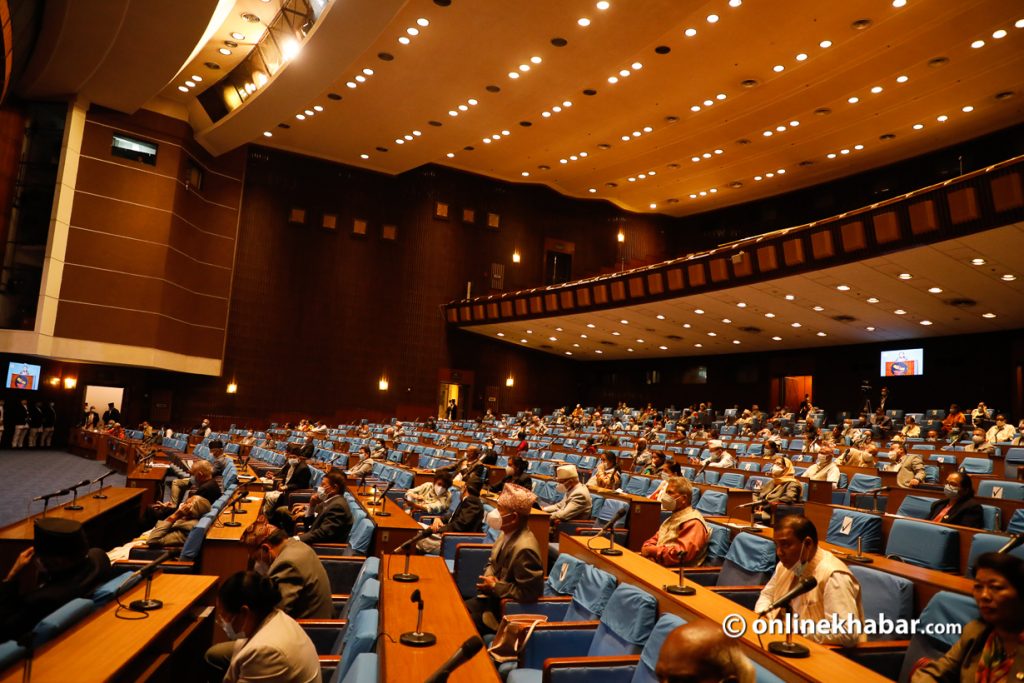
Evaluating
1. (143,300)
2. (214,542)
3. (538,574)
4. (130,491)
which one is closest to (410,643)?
(538,574)

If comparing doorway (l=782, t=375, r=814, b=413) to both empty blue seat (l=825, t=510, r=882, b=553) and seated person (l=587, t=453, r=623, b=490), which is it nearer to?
seated person (l=587, t=453, r=623, b=490)

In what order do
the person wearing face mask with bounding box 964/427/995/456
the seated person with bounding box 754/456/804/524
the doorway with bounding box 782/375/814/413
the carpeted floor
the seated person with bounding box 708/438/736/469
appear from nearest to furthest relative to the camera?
the seated person with bounding box 754/456/804/524 < the carpeted floor < the person wearing face mask with bounding box 964/427/995/456 < the seated person with bounding box 708/438/736/469 < the doorway with bounding box 782/375/814/413

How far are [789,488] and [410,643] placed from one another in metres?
5.15

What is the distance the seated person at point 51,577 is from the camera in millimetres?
3107

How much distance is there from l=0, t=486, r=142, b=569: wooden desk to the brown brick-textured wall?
12.2 m

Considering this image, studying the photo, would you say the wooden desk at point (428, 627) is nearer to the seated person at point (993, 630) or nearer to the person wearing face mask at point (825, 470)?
the seated person at point (993, 630)

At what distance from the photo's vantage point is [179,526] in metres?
5.68

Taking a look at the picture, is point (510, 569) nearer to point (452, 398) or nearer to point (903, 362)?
point (903, 362)

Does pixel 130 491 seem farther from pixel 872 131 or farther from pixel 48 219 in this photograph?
pixel 872 131

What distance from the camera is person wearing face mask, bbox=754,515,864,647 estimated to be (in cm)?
291

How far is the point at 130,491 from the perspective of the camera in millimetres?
7570

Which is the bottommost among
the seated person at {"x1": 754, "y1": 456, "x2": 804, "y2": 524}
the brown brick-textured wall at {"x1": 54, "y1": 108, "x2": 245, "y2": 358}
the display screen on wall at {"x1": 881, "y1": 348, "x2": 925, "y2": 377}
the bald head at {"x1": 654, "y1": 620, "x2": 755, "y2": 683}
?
the seated person at {"x1": 754, "y1": 456, "x2": 804, "y2": 524}

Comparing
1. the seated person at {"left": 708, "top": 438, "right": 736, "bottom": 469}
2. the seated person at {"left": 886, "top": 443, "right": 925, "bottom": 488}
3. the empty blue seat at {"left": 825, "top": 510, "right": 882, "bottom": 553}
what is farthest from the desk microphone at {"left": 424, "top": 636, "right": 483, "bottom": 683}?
the seated person at {"left": 708, "top": 438, "right": 736, "bottom": 469}

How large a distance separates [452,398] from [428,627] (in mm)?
22662
